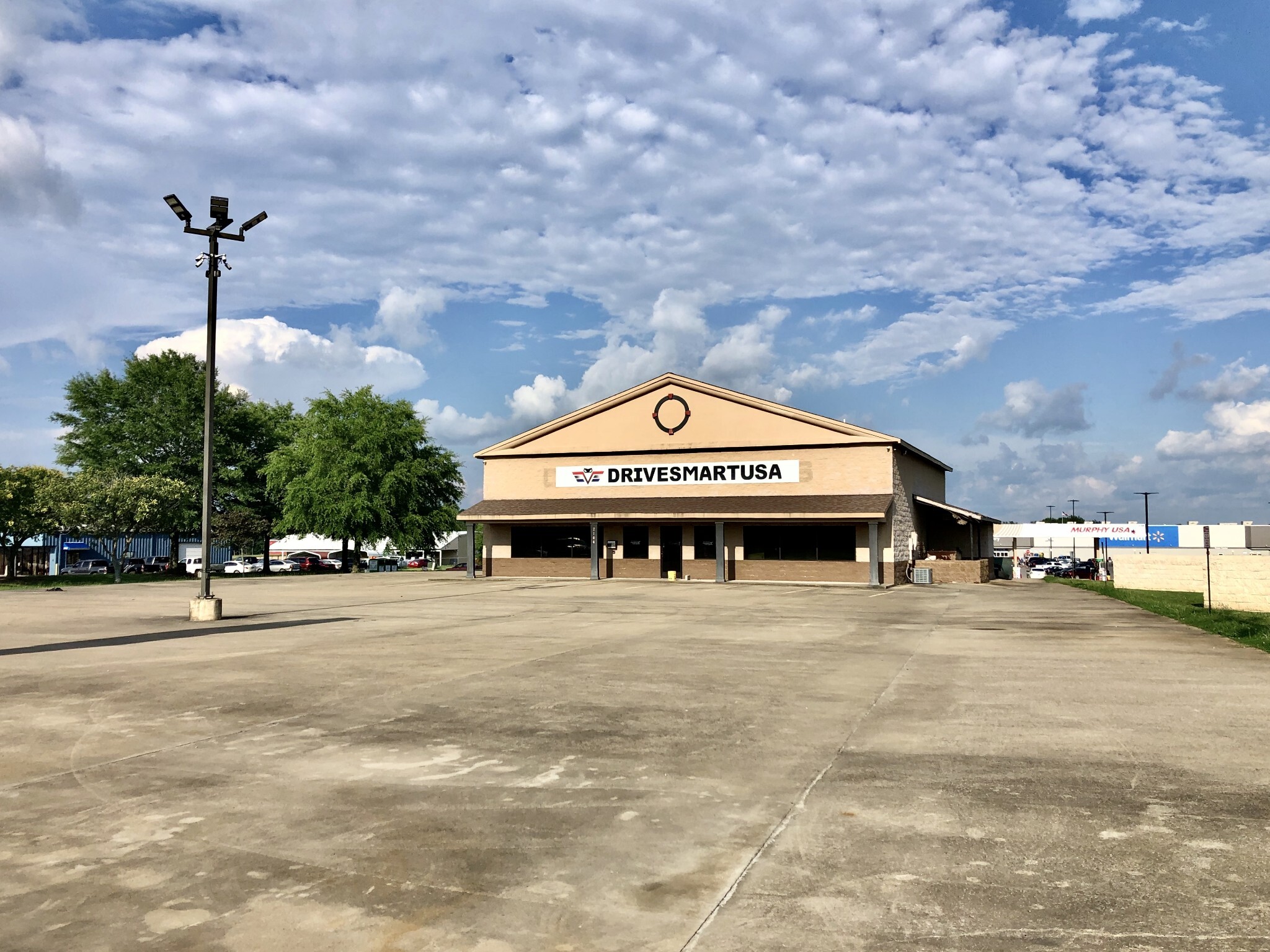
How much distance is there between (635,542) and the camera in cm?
4578

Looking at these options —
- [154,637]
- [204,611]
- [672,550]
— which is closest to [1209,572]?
[672,550]

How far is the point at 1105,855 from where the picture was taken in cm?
534

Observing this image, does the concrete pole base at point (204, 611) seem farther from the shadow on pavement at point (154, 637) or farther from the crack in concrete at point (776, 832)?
the crack in concrete at point (776, 832)

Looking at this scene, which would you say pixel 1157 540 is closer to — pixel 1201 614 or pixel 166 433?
pixel 1201 614

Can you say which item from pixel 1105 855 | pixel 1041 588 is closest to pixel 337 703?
pixel 1105 855

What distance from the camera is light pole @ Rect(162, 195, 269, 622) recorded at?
20.9 meters

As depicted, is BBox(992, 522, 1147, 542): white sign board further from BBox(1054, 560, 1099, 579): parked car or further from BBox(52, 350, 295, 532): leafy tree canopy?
BBox(52, 350, 295, 532): leafy tree canopy

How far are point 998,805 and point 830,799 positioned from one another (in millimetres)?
1171

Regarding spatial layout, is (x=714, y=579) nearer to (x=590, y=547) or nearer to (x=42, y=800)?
(x=590, y=547)

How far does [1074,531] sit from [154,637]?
116m

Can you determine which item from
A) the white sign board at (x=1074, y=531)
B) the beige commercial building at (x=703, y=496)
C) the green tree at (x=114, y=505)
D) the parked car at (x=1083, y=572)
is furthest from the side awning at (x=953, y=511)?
the white sign board at (x=1074, y=531)

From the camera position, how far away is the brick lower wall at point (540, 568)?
4631 centimetres

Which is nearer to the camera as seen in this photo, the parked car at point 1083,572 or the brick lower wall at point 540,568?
the brick lower wall at point 540,568

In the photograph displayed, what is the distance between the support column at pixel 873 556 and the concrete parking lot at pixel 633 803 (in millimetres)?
24247
